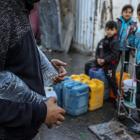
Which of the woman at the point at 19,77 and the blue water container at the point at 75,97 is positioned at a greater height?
the woman at the point at 19,77

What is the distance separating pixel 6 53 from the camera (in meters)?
1.64

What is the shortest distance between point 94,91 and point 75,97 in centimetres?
41

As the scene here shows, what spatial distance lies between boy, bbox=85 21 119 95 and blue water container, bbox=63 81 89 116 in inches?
24.6

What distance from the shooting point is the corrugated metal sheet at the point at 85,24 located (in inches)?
359

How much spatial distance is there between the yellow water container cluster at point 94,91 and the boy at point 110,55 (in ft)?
0.87

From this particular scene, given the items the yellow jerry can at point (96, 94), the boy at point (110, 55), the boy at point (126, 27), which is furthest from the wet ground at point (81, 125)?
the boy at point (126, 27)

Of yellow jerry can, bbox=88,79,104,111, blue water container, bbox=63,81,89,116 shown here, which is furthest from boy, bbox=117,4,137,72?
blue water container, bbox=63,81,89,116

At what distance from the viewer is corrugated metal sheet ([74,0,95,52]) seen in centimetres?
912

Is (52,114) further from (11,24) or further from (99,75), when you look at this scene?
(99,75)

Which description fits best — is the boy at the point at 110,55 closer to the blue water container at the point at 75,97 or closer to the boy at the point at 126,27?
the boy at the point at 126,27

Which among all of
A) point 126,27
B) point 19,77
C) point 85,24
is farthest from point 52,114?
point 85,24

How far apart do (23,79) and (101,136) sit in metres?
3.36

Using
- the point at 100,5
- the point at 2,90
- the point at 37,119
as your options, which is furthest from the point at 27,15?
the point at 100,5

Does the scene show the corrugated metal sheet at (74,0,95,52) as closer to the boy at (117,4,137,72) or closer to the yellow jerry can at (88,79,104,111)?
the boy at (117,4,137,72)
